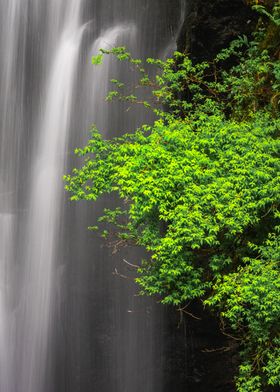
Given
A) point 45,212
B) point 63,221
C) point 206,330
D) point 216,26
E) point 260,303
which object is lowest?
point 206,330

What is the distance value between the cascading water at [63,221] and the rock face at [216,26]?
6.61 ft

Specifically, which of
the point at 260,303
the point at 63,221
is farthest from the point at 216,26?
the point at 260,303

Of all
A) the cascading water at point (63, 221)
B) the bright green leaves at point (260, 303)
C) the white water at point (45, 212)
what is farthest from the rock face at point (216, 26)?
the bright green leaves at point (260, 303)

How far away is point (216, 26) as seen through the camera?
540 inches

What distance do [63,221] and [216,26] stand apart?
5.67m

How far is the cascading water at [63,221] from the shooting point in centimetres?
1417

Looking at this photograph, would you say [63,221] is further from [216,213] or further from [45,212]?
[216,213]

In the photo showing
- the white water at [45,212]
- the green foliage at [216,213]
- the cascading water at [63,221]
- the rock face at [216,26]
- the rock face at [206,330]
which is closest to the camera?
the green foliage at [216,213]

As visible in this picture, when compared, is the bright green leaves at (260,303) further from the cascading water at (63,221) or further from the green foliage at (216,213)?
the cascading water at (63,221)

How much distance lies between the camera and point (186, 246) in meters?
9.45

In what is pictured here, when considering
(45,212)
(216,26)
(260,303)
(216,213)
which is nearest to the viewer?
(260,303)

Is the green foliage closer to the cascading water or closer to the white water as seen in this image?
the cascading water

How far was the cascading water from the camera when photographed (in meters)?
14.2

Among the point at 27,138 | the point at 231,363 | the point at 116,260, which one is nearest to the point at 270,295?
the point at 231,363
